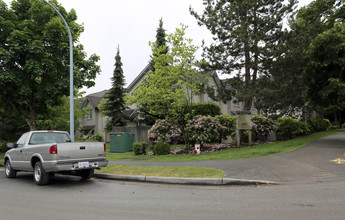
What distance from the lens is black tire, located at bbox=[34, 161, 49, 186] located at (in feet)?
25.8

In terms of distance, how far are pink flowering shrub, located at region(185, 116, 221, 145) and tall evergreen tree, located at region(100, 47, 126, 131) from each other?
14.2 metres

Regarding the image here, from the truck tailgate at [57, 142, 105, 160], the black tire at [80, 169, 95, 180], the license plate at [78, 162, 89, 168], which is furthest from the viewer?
the black tire at [80, 169, 95, 180]

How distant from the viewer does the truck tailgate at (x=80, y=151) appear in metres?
7.66

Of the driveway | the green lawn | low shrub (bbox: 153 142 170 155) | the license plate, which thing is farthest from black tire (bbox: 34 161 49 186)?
low shrub (bbox: 153 142 170 155)

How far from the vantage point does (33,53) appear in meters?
13.3

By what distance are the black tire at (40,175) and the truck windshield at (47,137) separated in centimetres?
121

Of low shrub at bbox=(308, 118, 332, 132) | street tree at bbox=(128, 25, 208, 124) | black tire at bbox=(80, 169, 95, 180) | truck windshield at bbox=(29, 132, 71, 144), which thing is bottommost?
black tire at bbox=(80, 169, 95, 180)

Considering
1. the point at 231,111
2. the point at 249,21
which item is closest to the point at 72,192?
the point at 249,21

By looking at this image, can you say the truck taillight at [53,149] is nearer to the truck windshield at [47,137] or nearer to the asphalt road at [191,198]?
the asphalt road at [191,198]

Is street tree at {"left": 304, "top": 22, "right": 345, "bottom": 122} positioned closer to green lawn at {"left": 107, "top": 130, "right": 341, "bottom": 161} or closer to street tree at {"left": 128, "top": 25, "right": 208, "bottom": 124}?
green lawn at {"left": 107, "top": 130, "right": 341, "bottom": 161}

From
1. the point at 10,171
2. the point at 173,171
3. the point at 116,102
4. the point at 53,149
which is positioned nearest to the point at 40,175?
the point at 53,149

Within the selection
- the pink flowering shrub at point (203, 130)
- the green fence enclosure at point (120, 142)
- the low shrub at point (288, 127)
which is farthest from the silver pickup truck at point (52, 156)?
the low shrub at point (288, 127)

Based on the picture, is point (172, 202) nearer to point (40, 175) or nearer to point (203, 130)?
point (40, 175)

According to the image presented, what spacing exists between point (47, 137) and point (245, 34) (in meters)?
12.6
